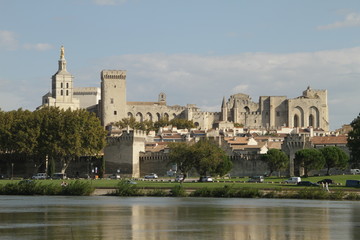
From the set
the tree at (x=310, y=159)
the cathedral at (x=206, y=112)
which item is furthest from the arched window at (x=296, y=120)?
the tree at (x=310, y=159)

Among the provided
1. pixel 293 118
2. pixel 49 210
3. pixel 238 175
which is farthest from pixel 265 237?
pixel 293 118

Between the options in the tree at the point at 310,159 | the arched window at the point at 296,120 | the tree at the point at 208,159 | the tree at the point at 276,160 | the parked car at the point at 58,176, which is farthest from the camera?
the arched window at the point at 296,120

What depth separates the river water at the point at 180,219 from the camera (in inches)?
1663

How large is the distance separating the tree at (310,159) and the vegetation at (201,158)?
29.0ft

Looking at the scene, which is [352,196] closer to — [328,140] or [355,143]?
[355,143]

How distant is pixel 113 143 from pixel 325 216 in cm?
6098

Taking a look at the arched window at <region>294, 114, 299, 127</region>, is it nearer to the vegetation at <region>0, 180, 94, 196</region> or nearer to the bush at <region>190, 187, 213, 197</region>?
the vegetation at <region>0, 180, 94, 196</region>

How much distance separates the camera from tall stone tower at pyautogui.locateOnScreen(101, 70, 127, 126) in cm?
17062

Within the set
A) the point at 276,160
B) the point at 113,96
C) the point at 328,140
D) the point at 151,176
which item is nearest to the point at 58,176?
the point at 151,176

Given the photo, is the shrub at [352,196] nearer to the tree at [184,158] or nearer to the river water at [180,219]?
the river water at [180,219]

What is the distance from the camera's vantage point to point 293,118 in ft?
598

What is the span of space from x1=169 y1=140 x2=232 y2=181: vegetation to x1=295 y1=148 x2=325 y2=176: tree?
884cm

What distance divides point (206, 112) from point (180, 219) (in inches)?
5495

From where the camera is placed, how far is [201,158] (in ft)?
293
